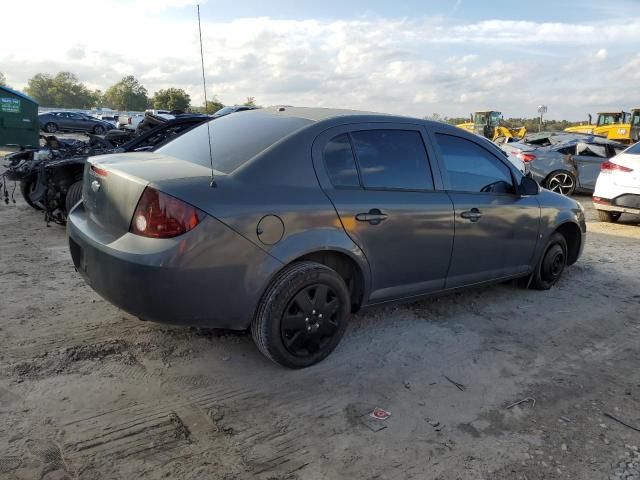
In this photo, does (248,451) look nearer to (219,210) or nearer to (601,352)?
(219,210)

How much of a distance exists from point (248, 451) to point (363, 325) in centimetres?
176

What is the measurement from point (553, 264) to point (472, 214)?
1.73 metres

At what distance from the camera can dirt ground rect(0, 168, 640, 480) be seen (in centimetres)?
245

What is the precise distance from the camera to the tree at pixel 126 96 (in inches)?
3981

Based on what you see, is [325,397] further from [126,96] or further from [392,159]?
[126,96]

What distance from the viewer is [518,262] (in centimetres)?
467

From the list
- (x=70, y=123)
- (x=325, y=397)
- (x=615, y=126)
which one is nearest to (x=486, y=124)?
(x=615, y=126)

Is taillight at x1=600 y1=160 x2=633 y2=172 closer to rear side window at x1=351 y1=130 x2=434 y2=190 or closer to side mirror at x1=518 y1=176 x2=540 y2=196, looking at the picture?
side mirror at x1=518 y1=176 x2=540 y2=196

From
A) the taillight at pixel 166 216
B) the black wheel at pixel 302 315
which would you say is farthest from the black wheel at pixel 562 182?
the taillight at pixel 166 216

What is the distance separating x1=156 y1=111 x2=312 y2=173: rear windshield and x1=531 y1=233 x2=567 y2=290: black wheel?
9.81 ft

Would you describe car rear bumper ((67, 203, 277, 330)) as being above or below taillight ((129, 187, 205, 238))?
below

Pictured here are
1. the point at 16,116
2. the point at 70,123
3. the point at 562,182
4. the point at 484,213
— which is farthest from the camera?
the point at 70,123

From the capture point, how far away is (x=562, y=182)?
12.2m

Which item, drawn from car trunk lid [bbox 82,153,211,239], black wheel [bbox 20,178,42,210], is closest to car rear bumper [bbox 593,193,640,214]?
car trunk lid [bbox 82,153,211,239]
